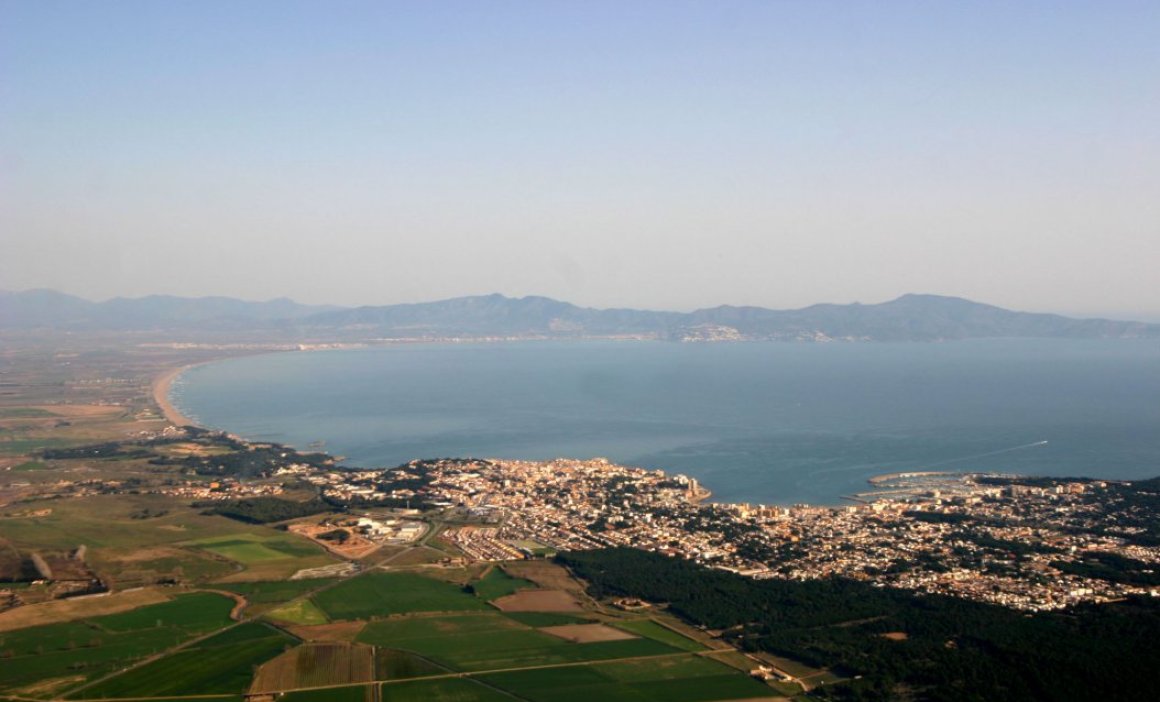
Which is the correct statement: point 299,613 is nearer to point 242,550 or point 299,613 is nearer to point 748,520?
point 242,550

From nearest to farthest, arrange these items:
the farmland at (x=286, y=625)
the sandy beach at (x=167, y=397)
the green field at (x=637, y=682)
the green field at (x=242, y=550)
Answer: the green field at (x=637, y=682)
the farmland at (x=286, y=625)
the green field at (x=242, y=550)
the sandy beach at (x=167, y=397)

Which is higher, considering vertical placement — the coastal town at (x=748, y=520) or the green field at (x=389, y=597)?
the coastal town at (x=748, y=520)

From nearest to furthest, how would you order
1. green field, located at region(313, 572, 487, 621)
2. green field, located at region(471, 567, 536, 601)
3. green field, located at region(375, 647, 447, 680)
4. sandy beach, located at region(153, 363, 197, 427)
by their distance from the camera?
green field, located at region(375, 647, 447, 680) → green field, located at region(313, 572, 487, 621) → green field, located at region(471, 567, 536, 601) → sandy beach, located at region(153, 363, 197, 427)

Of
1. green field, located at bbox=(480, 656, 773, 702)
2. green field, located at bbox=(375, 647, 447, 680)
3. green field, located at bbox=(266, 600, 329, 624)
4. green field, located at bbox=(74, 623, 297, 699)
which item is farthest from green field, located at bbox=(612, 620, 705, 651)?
green field, located at bbox=(74, 623, 297, 699)

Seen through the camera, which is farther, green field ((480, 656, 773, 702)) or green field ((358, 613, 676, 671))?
green field ((358, 613, 676, 671))

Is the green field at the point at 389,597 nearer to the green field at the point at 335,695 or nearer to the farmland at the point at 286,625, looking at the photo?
the farmland at the point at 286,625

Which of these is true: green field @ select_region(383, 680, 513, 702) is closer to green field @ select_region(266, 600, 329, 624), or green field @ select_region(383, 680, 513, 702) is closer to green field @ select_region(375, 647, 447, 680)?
green field @ select_region(375, 647, 447, 680)

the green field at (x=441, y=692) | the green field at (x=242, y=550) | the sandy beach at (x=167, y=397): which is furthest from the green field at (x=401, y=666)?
the sandy beach at (x=167, y=397)
